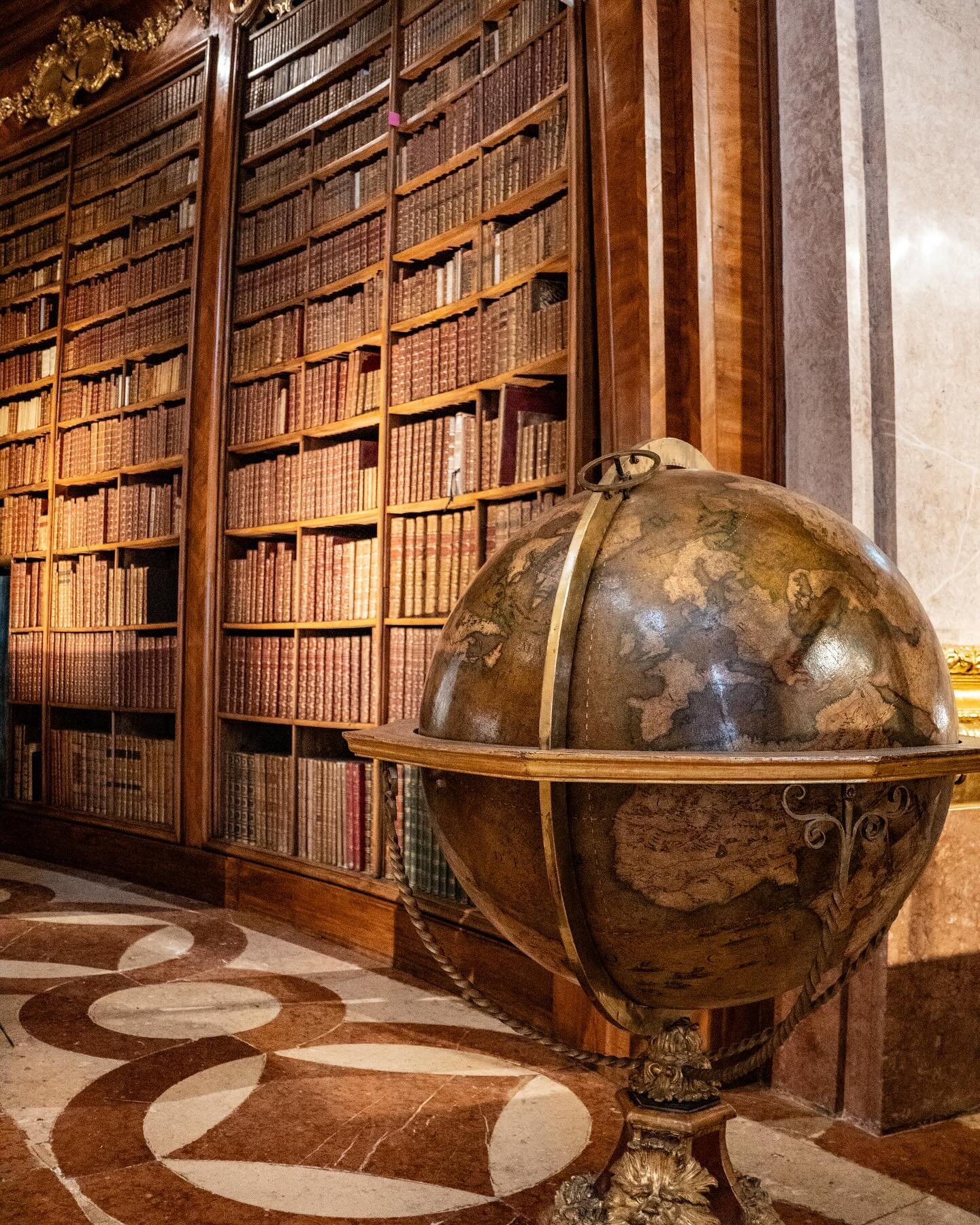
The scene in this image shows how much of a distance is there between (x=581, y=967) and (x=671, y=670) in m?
0.43

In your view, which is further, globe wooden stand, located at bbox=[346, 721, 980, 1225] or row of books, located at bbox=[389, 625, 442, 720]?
row of books, located at bbox=[389, 625, 442, 720]

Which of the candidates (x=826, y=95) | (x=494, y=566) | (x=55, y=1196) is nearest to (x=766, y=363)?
(x=826, y=95)

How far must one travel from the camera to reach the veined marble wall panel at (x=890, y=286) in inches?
117

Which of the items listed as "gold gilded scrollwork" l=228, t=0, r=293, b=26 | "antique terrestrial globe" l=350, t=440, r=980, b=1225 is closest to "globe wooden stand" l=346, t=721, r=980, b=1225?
"antique terrestrial globe" l=350, t=440, r=980, b=1225

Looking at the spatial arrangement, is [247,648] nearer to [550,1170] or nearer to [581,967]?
[550,1170]

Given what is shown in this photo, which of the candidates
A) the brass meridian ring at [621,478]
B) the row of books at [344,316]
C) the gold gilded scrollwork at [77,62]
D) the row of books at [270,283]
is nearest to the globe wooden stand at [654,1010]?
the brass meridian ring at [621,478]

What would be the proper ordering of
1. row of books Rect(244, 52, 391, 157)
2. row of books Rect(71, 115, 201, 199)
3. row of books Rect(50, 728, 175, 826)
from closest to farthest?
row of books Rect(244, 52, 391, 157), row of books Rect(50, 728, 175, 826), row of books Rect(71, 115, 201, 199)

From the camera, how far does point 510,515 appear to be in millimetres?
3939

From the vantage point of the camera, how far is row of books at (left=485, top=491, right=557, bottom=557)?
12.6ft

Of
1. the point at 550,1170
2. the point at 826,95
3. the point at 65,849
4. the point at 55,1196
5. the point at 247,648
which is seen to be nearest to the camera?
the point at 55,1196

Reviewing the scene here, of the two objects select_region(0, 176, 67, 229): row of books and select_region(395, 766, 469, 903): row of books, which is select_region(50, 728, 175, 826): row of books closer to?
select_region(395, 766, 469, 903): row of books

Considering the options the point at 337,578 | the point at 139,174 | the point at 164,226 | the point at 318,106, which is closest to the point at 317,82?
the point at 318,106

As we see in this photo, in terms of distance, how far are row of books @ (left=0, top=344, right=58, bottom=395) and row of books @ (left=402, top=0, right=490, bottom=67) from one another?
285cm

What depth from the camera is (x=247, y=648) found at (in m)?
5.29
